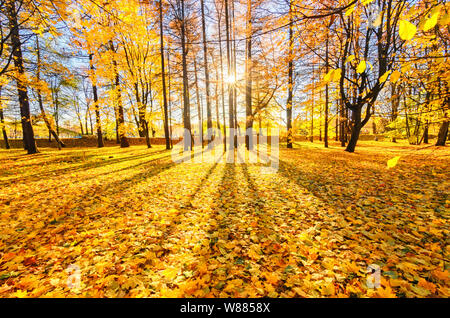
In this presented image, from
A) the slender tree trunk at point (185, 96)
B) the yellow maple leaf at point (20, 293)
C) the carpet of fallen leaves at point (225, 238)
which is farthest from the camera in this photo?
the slender tree trunk at point (185, 96)

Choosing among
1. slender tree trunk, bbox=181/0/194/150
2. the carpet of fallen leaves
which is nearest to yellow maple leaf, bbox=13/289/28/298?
the carpet of fallen leaves

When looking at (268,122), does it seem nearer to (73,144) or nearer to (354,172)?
(354,172)

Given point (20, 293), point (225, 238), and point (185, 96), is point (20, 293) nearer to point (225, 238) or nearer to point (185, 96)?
point (225, 238)

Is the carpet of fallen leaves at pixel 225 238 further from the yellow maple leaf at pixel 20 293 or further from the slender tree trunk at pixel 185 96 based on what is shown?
the slender tree trunk at pixel 185 96

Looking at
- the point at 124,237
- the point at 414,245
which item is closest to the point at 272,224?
the point at 414,245

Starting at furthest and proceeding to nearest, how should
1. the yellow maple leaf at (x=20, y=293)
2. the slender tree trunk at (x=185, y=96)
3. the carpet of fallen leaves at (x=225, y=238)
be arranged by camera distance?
the slender tree trunk at (x=185, y=96), the carpet of fallen leaves at (x=225, y=238), the yellow maple leaf at (x=20, y=293)

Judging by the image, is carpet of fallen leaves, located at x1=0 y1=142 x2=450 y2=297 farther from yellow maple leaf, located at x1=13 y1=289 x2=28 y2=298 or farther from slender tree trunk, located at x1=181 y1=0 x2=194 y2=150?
slender tree trunk, located at x1=181 y1=0 x2=194 y2=150

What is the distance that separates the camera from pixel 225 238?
2.91 m

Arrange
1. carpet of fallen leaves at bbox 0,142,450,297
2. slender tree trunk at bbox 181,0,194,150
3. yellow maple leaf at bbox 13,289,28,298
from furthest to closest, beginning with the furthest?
slender tree trunk at bbox 181,0,194,150, carpet of fallen leaves at bbox 0,142,450,297, yellow maple leaf at bbox 13,289,28,298

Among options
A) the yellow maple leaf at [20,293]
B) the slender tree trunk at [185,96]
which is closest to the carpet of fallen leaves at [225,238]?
the yellow maple leaf at [20,293]

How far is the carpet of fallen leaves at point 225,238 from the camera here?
199cm

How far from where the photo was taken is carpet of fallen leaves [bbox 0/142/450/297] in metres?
1.99

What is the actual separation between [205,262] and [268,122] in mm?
20814
